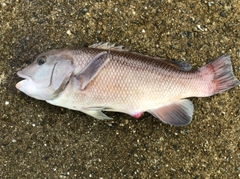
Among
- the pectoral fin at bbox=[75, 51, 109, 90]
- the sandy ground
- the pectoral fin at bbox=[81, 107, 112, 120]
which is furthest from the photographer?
the sandy ground

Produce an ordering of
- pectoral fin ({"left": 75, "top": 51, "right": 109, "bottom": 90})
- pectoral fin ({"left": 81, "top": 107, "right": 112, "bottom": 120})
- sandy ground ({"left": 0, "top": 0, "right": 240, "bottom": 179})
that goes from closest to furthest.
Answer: pectoral fin ({"left": 75, "top": 51, "right": 109, "bottom": 90}) → pectoral fin ({"left": 81, "top": 107, "right": 112, "bottom": 120}) → sandy ground ({"left": 0, "top": 0, "right": 240, "bottom": 179})

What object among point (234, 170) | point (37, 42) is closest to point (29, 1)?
point (37, 42)

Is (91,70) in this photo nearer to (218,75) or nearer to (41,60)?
(41,60)

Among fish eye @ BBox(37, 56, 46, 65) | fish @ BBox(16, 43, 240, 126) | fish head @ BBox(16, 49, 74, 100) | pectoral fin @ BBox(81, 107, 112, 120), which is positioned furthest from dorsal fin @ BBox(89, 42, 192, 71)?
pectoral fin @ BBox(81, 107, 112, 120)

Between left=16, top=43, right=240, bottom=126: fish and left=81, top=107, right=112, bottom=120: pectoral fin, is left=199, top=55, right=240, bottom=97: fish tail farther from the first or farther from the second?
left=81, top=107, right=112, bottom=120: pectoral fin

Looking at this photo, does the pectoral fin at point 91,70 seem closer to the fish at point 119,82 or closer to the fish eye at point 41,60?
the fish at point 119,82

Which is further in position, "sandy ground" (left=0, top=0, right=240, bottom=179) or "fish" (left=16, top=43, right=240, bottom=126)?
"sandy ground" (left=0, top=0, right=240, bottom=179)

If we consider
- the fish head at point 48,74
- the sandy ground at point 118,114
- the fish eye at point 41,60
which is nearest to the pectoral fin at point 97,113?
the sandy ground at point 118,114
